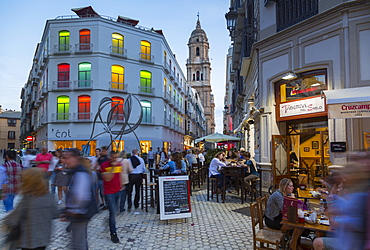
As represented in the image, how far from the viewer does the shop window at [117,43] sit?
97.3ft

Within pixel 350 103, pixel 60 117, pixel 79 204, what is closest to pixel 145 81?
pixel 60 117

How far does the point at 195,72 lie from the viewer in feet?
269

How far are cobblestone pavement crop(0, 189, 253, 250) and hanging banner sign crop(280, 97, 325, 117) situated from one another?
14.2ft

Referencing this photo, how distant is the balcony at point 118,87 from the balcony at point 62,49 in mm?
5233

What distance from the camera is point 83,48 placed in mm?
28500

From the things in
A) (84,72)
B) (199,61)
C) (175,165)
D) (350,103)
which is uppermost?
(199,61)

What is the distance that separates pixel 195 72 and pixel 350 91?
75.2 meters

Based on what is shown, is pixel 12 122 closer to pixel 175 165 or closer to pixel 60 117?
pixel 60 117

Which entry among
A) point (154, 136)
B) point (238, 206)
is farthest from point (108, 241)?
point (154, 136)

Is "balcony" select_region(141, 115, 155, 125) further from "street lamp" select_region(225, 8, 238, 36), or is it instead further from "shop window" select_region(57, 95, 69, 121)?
"street lamp" select_region(225, 8, 238, 36)

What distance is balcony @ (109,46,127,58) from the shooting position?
95.8 feet

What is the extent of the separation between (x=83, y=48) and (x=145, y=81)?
7.35m

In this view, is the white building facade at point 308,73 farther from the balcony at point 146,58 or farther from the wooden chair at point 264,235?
the balcony at point 146,58

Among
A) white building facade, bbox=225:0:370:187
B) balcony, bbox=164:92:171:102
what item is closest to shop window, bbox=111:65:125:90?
balcony, bbox=164:92:171:102
